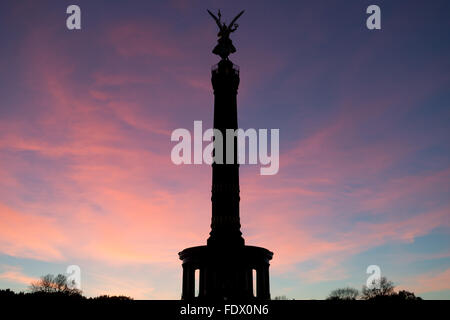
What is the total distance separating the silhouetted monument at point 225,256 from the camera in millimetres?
35062

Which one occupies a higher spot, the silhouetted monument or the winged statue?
the winged statue

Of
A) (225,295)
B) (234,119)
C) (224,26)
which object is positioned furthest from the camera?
(224,26)

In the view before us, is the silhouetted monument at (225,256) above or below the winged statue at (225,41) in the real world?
below

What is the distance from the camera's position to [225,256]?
1394 inches

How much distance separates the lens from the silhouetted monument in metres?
35.1

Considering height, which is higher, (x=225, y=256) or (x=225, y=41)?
(x=225, y=41)
